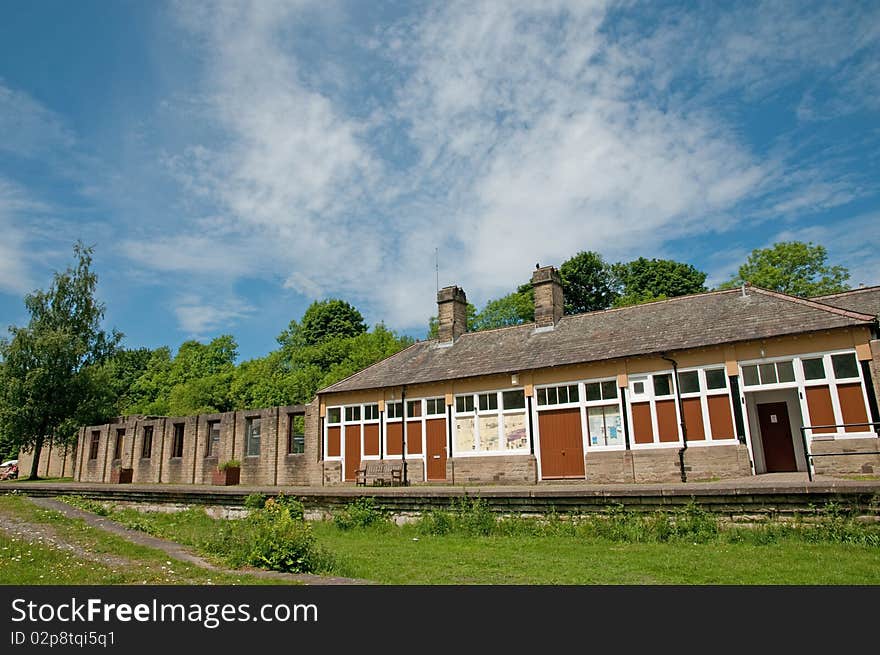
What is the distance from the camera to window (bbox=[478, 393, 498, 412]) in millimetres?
21219

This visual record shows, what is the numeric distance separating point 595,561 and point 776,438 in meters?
11.2

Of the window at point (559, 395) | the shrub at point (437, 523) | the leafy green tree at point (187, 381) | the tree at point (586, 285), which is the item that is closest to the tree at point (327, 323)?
the leafy green tree at point (187, 381)

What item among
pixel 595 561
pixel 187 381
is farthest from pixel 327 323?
pixel 595 561

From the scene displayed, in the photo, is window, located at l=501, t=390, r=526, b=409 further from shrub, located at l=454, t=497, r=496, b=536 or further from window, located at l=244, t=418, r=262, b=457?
window, located at l=244, t=418, r=262, b=457

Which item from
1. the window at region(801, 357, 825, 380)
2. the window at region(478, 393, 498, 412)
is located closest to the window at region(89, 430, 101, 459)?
the window at region(478, 393, 498, 412)

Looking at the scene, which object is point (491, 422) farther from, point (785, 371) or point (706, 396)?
point (785, 371)

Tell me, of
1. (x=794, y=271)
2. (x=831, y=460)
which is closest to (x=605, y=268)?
(x=794, y=271)

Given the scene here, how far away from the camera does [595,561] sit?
897 centimetres

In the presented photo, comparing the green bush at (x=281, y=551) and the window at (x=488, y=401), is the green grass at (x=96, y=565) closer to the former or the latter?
the green bush at (x=281, y=551)

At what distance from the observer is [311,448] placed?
25.1m

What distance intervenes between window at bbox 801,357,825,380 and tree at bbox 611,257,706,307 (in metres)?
27.9

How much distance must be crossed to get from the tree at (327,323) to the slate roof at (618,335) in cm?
3415

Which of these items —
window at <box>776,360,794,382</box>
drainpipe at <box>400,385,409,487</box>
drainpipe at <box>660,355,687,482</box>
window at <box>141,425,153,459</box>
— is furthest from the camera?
window at <box>141,425,153,459</box>

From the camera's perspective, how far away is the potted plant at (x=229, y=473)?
26.4 m
